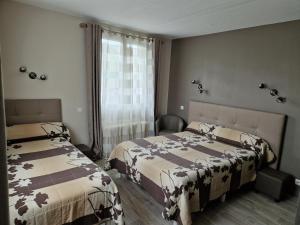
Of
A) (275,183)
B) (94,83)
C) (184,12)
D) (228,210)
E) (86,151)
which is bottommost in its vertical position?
(228,210)

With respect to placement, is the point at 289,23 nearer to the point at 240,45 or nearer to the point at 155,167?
the point at 240,45

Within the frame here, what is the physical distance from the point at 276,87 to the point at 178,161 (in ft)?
6.73

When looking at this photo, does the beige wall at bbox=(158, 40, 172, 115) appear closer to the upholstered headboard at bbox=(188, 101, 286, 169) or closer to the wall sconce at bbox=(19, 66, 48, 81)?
the upholstered headboard at bbox=(188, 101, 286, 169)

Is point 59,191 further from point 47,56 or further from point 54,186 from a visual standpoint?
point 47,56

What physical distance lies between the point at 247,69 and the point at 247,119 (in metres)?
0.91

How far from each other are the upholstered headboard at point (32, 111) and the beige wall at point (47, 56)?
93 mm

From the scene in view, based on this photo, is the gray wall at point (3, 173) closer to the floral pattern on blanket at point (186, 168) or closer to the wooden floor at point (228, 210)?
the floral pattern on blanket at point (186, 168)

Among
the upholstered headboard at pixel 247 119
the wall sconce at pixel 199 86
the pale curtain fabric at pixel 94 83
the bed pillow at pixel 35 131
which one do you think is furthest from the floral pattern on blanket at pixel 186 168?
the wall sconce at pixel 199 86

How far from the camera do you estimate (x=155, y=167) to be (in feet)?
8.41

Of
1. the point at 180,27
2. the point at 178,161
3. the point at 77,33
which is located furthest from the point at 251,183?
the point at 77,33

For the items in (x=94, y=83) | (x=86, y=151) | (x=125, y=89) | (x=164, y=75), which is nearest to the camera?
(x=86, y=151)

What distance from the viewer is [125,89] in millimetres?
4215

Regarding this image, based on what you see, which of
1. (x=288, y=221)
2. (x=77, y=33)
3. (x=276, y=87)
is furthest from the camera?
(x=77, y=33)

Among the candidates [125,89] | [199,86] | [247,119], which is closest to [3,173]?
[247,119]
